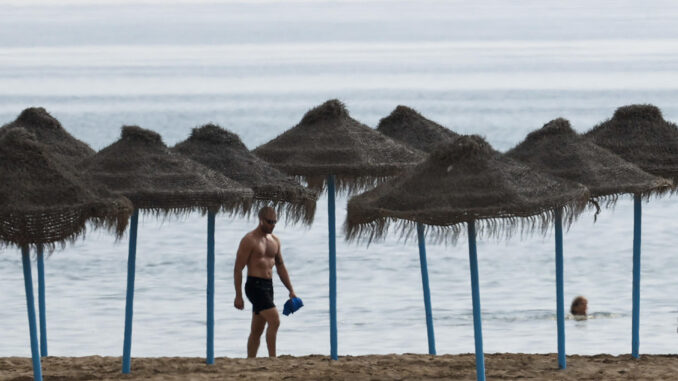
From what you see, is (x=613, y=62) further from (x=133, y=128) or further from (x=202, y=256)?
(x=133, y=128)

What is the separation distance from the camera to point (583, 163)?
51.0 feet

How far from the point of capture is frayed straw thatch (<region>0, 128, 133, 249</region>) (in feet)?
42.4

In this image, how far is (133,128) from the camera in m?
15.5

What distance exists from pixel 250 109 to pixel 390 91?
2317 centimetres

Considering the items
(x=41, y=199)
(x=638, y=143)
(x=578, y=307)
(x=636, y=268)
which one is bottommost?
(x=578, y=307)

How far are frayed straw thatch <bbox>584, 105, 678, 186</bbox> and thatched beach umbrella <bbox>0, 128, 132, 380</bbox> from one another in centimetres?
553

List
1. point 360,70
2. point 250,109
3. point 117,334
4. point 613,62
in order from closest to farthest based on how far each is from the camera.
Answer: point 117,334
point 250,109
point 360,70
point 613,62

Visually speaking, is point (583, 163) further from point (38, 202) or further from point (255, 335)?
point (38, 202)

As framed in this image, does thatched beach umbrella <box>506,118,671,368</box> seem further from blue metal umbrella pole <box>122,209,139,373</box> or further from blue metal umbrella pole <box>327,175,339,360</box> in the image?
blue metal umbrella pole <box>122,209,139,373</box>

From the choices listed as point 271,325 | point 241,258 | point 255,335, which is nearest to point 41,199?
point 241,258

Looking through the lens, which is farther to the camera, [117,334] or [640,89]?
[640,89]

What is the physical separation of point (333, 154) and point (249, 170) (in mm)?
889

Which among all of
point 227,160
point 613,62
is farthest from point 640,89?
point 227,160

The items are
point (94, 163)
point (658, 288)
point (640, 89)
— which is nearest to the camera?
point (94, 163)
